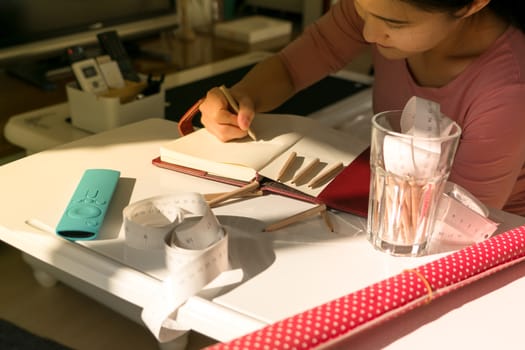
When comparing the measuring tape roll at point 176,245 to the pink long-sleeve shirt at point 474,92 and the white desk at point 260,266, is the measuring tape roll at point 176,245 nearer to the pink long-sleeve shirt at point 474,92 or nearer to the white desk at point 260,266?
the white desk at point 260,266

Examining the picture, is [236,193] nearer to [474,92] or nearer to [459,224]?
[459,224]

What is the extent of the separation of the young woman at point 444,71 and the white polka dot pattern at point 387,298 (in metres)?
0.23

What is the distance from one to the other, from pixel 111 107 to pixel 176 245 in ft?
1.91

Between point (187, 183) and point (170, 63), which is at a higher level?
point (187, 183)

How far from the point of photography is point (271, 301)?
57 cm

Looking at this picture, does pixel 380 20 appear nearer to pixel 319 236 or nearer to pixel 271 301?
pixel 319 236

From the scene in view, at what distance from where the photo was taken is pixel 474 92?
94 centimetres

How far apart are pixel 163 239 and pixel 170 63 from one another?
1.16 metres

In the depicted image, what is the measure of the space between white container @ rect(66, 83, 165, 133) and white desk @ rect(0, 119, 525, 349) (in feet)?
1.04

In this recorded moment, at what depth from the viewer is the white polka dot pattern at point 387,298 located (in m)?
0.50

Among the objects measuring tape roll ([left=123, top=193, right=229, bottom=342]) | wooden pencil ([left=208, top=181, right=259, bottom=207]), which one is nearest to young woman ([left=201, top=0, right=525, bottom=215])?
wooden pencil ([left=208, top=181, right=259, bottom=207])

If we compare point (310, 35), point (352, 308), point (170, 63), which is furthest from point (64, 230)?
point (170, 63)

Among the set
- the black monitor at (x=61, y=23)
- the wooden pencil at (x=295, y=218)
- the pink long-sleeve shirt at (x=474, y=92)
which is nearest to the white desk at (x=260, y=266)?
the wooden pencil at (x=295, y=218)

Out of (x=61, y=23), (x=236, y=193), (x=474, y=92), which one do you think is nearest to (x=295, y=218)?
(x=236, y=193)
